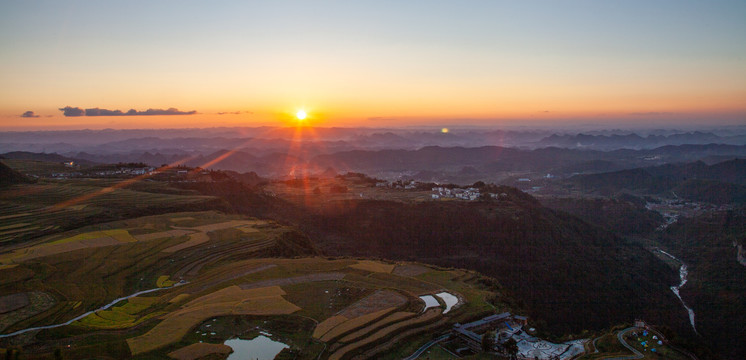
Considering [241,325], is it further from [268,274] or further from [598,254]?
[598,254]

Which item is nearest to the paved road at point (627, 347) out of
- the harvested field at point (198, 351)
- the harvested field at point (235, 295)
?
the harvested field at point (198, 351)

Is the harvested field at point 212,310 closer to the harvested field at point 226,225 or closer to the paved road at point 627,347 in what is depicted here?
the paved road at point 627,347

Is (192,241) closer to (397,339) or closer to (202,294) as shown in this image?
(202,294)

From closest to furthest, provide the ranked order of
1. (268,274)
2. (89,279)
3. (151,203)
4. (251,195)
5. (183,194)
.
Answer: (89,279) < (268,274) < (151,203) < (183,194) < (251,195)

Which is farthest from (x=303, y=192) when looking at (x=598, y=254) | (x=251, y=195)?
(x=598, y=254)

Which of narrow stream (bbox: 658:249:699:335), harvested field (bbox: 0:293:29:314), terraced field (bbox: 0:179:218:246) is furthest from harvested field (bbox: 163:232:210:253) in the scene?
narrow stream (bbox: 658:249:699:335)

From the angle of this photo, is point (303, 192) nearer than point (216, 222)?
No

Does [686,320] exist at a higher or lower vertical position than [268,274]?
lower

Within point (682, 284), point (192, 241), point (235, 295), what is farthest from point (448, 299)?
point (682, 284)

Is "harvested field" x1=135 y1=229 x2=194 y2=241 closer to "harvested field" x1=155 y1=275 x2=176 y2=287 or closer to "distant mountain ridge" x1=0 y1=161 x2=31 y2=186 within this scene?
"harvested field" x1=155 y1=275 x2=176 y2=287
